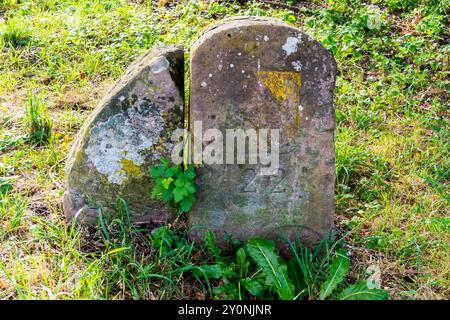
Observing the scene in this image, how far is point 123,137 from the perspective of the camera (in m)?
2.99

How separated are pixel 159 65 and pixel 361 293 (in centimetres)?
163

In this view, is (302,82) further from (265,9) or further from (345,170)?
(265,9)

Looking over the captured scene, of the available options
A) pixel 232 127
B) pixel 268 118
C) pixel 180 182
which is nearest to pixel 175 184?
pixel 180 182

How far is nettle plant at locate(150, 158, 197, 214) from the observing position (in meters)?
2.87

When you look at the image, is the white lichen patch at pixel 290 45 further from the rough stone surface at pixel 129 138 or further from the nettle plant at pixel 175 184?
the nettle plant at pixel 175 184

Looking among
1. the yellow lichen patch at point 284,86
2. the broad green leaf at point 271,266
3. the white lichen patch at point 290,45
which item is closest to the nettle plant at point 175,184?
the broad green leaf at point 271,266

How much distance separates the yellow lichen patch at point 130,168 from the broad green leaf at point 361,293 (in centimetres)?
132

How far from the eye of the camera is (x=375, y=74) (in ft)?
16.5

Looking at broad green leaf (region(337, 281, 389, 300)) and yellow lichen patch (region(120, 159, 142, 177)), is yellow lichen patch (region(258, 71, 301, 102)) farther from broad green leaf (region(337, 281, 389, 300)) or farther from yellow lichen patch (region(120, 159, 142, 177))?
broad green leaf (region(337, 281, 389, 300))

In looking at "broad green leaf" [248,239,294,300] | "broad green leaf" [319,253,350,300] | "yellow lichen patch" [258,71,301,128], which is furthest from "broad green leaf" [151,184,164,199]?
"broad green leaf" [319,253,350,300]

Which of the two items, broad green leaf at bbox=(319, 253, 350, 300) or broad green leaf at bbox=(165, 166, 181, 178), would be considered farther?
broad green leaf at bbox=(165, 166, 181, 178)

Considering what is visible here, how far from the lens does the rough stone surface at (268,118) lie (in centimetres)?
278

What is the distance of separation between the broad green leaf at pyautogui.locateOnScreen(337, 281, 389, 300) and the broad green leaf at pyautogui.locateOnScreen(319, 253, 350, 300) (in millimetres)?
61

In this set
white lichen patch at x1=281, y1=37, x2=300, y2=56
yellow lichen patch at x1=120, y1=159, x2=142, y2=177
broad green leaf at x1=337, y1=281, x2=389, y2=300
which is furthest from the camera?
yellow lichen patch at x1=120, y1=159, x2=142, y2=177
